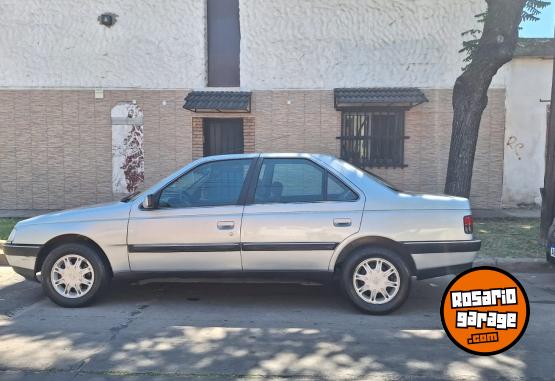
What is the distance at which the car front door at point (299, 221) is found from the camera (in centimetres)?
486

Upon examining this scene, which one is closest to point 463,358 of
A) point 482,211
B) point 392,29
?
point 482,211

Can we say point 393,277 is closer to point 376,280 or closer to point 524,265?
point 376,280

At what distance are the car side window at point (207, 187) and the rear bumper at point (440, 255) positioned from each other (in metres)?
1.81

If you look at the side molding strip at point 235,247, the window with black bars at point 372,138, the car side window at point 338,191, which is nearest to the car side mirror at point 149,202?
the side molding strip at point 235,247

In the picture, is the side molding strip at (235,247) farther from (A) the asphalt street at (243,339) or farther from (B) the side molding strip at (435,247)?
(B) the side molding strip at (435,247)

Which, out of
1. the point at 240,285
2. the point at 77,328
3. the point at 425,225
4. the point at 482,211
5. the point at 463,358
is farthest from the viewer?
the point at 482,211

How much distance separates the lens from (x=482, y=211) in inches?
452

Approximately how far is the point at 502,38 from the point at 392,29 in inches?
168

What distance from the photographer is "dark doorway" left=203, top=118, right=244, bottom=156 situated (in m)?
12.1

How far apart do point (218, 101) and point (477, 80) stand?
572 cm

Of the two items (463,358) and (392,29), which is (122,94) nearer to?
(392,29)

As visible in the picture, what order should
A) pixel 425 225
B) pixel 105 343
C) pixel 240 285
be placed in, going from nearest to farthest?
1. pixel 105 343
2. pixel 425 225
3. pixel 240 285

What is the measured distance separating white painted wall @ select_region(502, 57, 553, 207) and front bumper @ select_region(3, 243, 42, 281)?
10.6 metres

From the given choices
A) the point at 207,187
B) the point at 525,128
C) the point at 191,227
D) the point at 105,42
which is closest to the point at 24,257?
the point at 191,227
